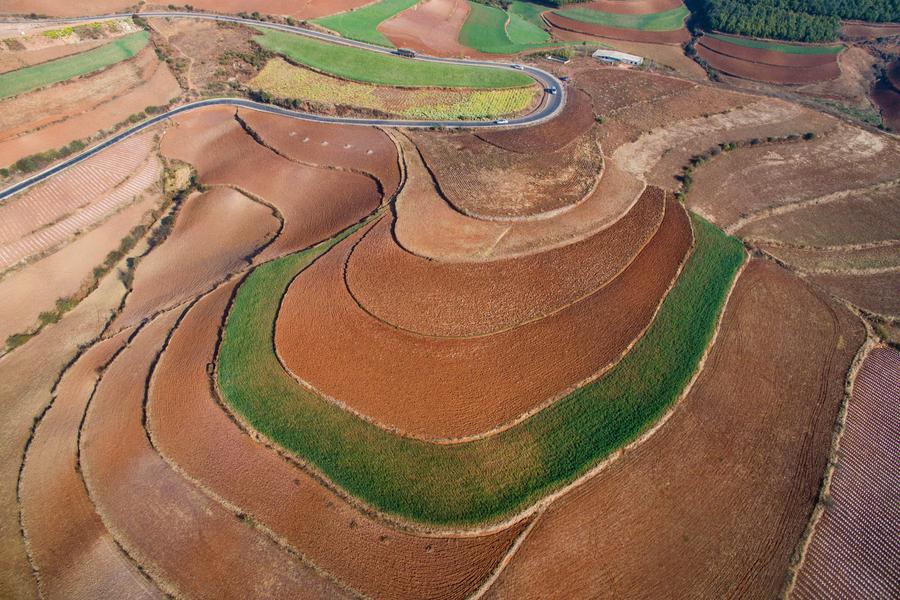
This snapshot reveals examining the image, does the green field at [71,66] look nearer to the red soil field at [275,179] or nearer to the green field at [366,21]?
the red soil field at [275,179]

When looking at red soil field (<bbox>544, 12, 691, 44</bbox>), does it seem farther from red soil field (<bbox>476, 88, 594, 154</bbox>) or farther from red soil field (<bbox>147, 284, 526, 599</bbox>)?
red soil field (<bbox>147, 284, 526, 599</bbox>)

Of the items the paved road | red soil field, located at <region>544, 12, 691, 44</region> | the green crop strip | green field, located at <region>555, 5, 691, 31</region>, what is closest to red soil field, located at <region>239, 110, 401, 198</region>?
the paved road

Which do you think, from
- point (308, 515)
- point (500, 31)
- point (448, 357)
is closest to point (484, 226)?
point (448, 357)

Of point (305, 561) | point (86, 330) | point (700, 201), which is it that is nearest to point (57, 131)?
point (86, 330)

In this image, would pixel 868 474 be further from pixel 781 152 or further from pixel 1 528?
pixel 1 528

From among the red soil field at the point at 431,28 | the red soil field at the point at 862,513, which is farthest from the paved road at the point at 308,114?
the red soil field at the point at 862,513

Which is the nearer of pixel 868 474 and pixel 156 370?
pixel 868 474

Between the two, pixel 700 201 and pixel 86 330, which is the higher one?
pixel 700 201
